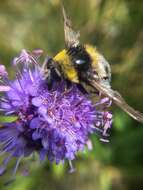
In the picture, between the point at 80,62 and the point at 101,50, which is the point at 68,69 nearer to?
the point at 80,62

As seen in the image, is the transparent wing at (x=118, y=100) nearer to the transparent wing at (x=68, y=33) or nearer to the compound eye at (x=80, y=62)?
the compound eye at (x=80, y=62)

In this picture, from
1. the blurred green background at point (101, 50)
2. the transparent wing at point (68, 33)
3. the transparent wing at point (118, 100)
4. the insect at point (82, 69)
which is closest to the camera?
the transparent wing at point (118, 100)

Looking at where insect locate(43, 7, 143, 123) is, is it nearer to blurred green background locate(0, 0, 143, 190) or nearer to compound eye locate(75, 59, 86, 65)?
compound eye locate(75, 59, 86, 65)

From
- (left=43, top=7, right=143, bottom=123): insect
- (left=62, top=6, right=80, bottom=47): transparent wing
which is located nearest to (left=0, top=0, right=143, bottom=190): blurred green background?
(left=62, top=6, right=80, bottom=47): transparent wing

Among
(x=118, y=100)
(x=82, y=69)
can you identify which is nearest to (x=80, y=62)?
(x=82, y=69)

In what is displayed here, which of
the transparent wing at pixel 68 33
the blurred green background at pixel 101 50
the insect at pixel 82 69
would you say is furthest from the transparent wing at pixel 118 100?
the blurred green background at pixel 101 50
